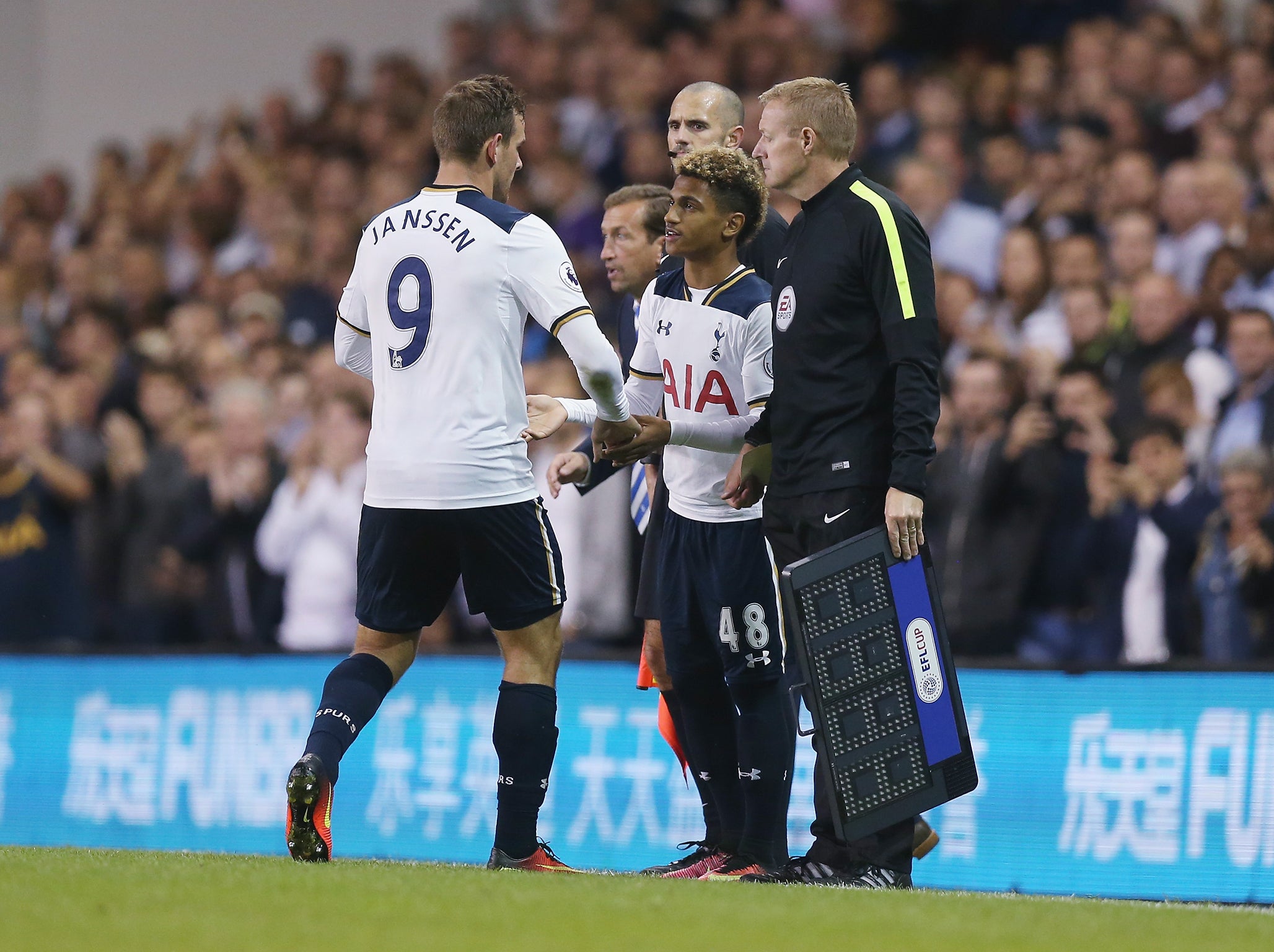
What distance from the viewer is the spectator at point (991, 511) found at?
901 centimetres

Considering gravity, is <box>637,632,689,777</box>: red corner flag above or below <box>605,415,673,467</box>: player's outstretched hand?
below

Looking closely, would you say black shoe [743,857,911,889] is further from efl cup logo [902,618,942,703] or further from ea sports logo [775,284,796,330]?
ea sports logo [775,284,796,330]

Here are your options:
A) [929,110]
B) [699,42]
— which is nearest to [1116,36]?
[929,110]

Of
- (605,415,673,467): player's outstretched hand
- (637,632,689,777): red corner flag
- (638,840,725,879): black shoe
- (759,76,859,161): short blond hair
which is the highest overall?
(759,76,859,161): short blond hair

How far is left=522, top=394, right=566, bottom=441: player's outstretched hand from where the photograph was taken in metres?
5.75

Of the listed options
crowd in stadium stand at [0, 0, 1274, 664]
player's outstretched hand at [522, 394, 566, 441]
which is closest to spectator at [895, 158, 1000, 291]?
crowd in stadium stand at [0, 0, 1274, 664]

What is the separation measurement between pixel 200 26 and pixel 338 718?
46.5 ft

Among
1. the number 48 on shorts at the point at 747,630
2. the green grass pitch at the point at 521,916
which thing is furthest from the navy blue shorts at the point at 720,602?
the green grass pitch at the point at 521,916

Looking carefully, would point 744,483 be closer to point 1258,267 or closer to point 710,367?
point 710,367

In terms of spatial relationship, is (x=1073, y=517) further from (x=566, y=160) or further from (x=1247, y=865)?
(x=566, y=160)

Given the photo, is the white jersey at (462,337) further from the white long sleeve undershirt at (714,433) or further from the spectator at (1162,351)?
the spectator at (1162,351)

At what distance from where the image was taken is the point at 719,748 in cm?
638

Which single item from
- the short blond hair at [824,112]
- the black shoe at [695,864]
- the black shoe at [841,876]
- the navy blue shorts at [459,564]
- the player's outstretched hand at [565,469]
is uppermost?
the short blond hair at [824,112]

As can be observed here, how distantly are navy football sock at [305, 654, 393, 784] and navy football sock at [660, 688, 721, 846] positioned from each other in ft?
3.77
